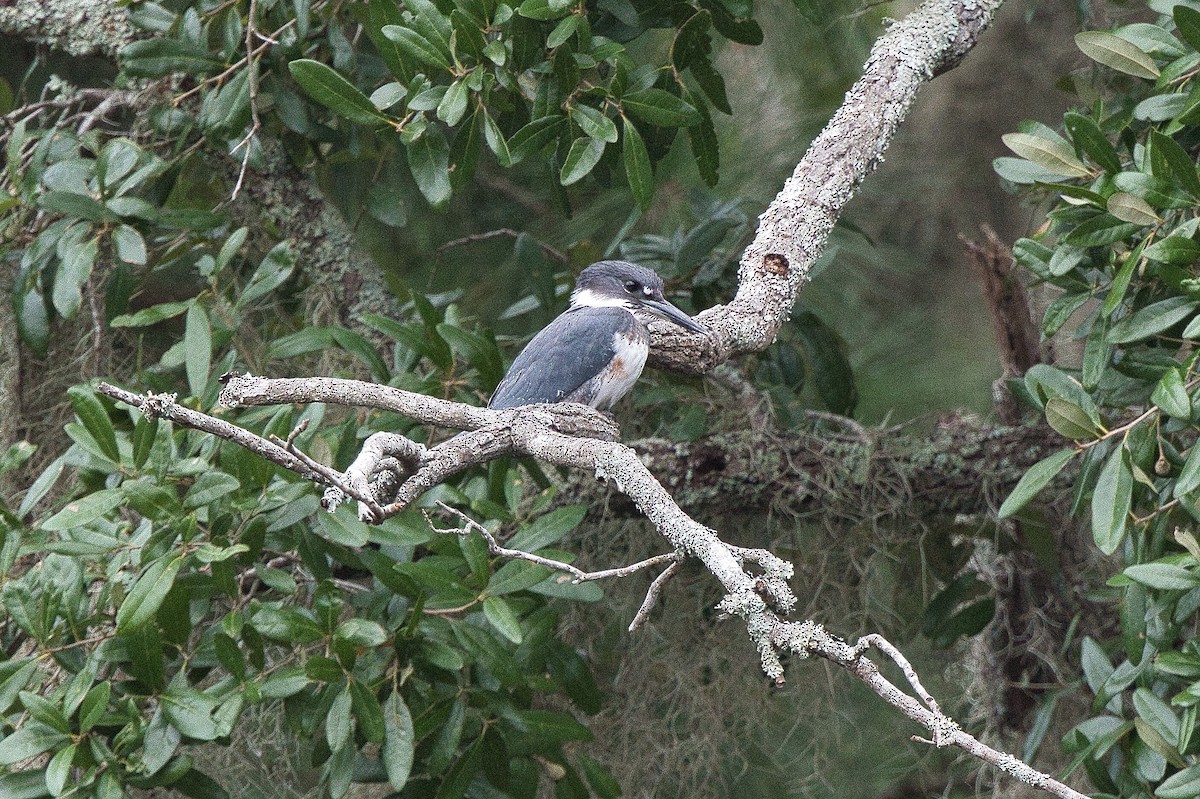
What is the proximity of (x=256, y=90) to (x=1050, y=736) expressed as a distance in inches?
90.0

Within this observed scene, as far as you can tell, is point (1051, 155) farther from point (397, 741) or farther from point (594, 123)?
point (397, 741)

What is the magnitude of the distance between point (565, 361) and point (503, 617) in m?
0.64

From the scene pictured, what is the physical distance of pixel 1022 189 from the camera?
269cm

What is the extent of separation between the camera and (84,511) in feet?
6.07

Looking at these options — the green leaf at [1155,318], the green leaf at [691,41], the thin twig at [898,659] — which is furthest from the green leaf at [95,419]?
the green leaf at [1155,318]

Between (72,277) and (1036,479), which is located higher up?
(72,277)

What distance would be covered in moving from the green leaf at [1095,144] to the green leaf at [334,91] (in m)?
1.16

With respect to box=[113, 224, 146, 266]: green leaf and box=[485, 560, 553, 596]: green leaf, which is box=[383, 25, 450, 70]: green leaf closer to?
box=[113, 224, 146, 266]: green leaf

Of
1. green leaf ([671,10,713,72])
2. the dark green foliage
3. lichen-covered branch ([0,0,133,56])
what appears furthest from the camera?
→ lichen-covered branch ([0,0,133,56])

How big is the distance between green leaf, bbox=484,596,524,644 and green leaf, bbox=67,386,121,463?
0.66m

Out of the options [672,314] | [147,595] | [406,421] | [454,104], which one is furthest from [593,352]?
[147,595]

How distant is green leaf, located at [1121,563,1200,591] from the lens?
1684mm

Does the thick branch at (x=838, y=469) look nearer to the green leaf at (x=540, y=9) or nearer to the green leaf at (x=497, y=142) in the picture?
the green leaf at (x=497, y=142)

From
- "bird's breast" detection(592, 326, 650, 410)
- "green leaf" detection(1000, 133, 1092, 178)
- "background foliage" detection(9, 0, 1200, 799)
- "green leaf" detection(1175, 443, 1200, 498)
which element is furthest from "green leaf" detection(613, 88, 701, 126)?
"green leaf" detection(1175, 443, 1200, 498)
